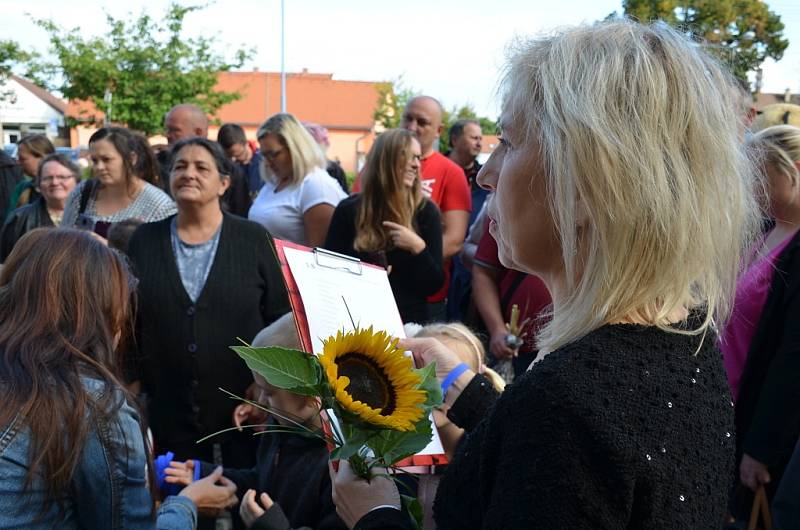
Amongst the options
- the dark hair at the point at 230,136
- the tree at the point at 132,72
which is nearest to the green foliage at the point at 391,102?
the tree at the point at 132,72

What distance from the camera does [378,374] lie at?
1.46 meters

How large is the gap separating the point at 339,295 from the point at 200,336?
1916 mm

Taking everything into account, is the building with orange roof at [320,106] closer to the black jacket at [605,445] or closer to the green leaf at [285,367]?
the green leaf at [285,367]

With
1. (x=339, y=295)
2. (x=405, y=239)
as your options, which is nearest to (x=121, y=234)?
(x=405, y=239)

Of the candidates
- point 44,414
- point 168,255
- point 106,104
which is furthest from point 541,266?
point 106,104

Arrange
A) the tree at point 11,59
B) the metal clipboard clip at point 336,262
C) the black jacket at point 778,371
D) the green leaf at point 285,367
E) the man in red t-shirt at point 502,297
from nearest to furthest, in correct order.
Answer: the green leaf at point 285,367, the metal clipboard clip at point 336,262, the black jacket at point 778,371, the man in red t-shirt at point 502,297, the tree at point 11,59

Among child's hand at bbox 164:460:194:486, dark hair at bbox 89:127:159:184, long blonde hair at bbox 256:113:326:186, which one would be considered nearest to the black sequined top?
child's hand at bbox 164:460:194:486

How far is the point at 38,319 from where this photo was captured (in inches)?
84.8

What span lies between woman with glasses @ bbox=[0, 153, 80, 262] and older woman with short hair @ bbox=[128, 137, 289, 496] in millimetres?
2122

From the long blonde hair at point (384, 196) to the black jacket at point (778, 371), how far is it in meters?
1.87

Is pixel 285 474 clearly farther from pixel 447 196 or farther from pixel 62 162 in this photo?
pixel 62 162

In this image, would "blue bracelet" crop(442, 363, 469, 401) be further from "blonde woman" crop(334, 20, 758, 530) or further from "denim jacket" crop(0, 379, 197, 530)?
"denim jacket" crop(0, 379, 197, 530)

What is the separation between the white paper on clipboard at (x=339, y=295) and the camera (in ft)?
5.51

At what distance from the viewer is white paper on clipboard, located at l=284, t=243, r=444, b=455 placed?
168 cm
